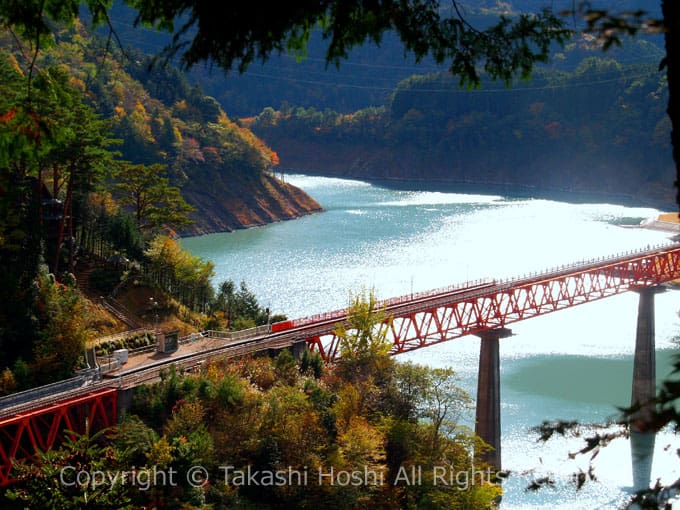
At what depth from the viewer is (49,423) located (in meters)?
28.8

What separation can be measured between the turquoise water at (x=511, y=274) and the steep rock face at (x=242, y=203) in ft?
10.7

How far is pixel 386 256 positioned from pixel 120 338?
5069 cm

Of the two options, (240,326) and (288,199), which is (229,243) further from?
(240,326)

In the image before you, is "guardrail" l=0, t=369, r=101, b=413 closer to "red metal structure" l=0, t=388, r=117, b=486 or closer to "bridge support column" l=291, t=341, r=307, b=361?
"red metal structure" l=0, t=388, r=117, b=486

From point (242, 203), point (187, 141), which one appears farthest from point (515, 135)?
point (187, 141)

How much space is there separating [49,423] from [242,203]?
8803 centimetres

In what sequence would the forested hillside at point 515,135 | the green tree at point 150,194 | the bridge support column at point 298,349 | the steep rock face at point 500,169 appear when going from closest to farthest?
1. the bridge support column at point 298,349
2. the green tree at point 150,194
3. the steep rock face at point 500,169
4. the forested hillside at point 515,135

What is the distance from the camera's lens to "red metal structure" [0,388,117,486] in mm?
26531

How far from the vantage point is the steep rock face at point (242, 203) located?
358 feet

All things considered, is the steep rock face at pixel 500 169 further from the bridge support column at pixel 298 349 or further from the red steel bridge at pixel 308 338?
the bridge support column at pixel 298 349

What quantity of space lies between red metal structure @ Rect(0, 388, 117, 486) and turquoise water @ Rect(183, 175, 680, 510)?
618 inches

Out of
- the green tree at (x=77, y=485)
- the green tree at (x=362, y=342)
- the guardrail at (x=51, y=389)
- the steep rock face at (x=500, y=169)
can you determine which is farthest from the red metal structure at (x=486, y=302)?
the steep rock face at (x=500, y=169)

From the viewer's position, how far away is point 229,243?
321 ft

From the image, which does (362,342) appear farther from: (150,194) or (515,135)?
(515,135)
